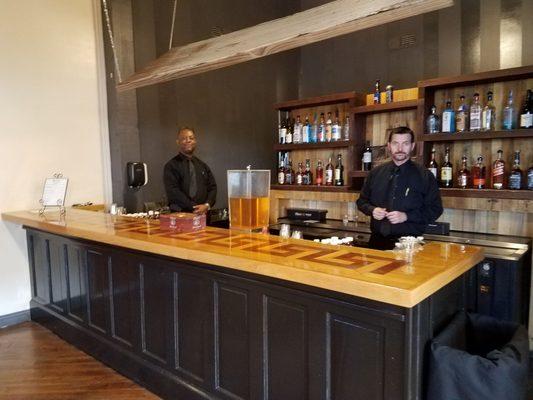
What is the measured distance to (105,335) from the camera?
2717mm

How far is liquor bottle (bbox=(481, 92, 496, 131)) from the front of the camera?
309 centimetres

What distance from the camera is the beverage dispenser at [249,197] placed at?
207 centimetres

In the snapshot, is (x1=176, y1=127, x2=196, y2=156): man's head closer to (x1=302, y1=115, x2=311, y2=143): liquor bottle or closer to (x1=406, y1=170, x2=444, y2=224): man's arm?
(x1=302, y1=115, x2=311, y2=143): liquor bottle

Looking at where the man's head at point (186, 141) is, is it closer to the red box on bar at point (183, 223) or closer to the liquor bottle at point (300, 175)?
the liquor bottle at point (300, 175)

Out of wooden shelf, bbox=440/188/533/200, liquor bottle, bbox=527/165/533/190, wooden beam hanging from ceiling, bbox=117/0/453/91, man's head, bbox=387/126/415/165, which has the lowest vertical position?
wooden shelf, bbox=440/188/533/200

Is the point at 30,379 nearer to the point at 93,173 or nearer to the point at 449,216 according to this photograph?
the point at 93,173

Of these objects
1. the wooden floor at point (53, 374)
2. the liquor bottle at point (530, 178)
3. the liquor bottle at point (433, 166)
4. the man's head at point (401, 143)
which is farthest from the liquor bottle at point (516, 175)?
the wooden floor at point (53, 374)

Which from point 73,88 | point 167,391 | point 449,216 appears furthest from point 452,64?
point 167,391

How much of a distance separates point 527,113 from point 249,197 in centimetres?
220

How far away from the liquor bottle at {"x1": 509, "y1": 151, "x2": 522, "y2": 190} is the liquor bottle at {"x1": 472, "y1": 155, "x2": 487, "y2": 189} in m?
0.19

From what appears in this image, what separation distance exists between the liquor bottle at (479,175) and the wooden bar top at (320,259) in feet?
4.87

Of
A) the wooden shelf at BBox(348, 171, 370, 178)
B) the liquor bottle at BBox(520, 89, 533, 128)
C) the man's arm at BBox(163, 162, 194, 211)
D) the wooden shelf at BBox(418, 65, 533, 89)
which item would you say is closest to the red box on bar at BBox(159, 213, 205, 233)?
the man's arm at BBox(163, 162, 194, 211)

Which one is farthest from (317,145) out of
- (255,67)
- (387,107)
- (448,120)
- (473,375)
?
(473,375)

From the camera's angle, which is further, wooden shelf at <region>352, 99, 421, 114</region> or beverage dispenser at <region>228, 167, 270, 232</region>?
wooden shelf at <region>352, 99, 421, 114</region>
